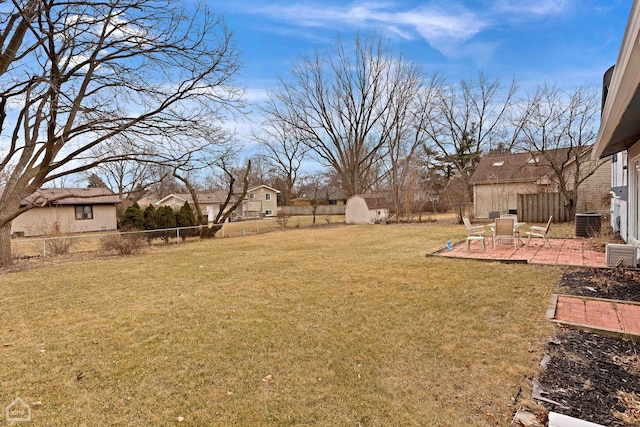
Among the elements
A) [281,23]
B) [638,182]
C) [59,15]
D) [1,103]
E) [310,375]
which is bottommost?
[310,375]

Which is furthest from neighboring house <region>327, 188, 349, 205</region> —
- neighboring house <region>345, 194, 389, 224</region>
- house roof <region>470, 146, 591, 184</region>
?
house roof <region>470, 146, 591, 184</region>

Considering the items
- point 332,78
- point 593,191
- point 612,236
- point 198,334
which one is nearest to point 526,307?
point 198,334

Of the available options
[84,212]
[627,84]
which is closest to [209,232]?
[627,84]

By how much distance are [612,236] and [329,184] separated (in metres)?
42.5

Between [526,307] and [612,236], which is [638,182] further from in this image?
[526,307]

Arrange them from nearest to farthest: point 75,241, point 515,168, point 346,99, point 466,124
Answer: point 75,241 → point 515,168 → point 346,99 → point 466,124

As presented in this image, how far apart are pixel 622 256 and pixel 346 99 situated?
79.9ft

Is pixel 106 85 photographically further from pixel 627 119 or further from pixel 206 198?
pixel 206 198

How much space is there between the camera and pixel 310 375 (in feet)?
10.1

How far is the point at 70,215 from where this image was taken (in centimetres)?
2506

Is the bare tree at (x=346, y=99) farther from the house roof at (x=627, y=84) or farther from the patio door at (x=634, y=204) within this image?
the house roof at (x=627, y=84)

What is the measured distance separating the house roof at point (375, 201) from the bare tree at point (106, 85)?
15954 millimetres

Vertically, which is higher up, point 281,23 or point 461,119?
point 461,119

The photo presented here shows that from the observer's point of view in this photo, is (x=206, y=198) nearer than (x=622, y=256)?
No
